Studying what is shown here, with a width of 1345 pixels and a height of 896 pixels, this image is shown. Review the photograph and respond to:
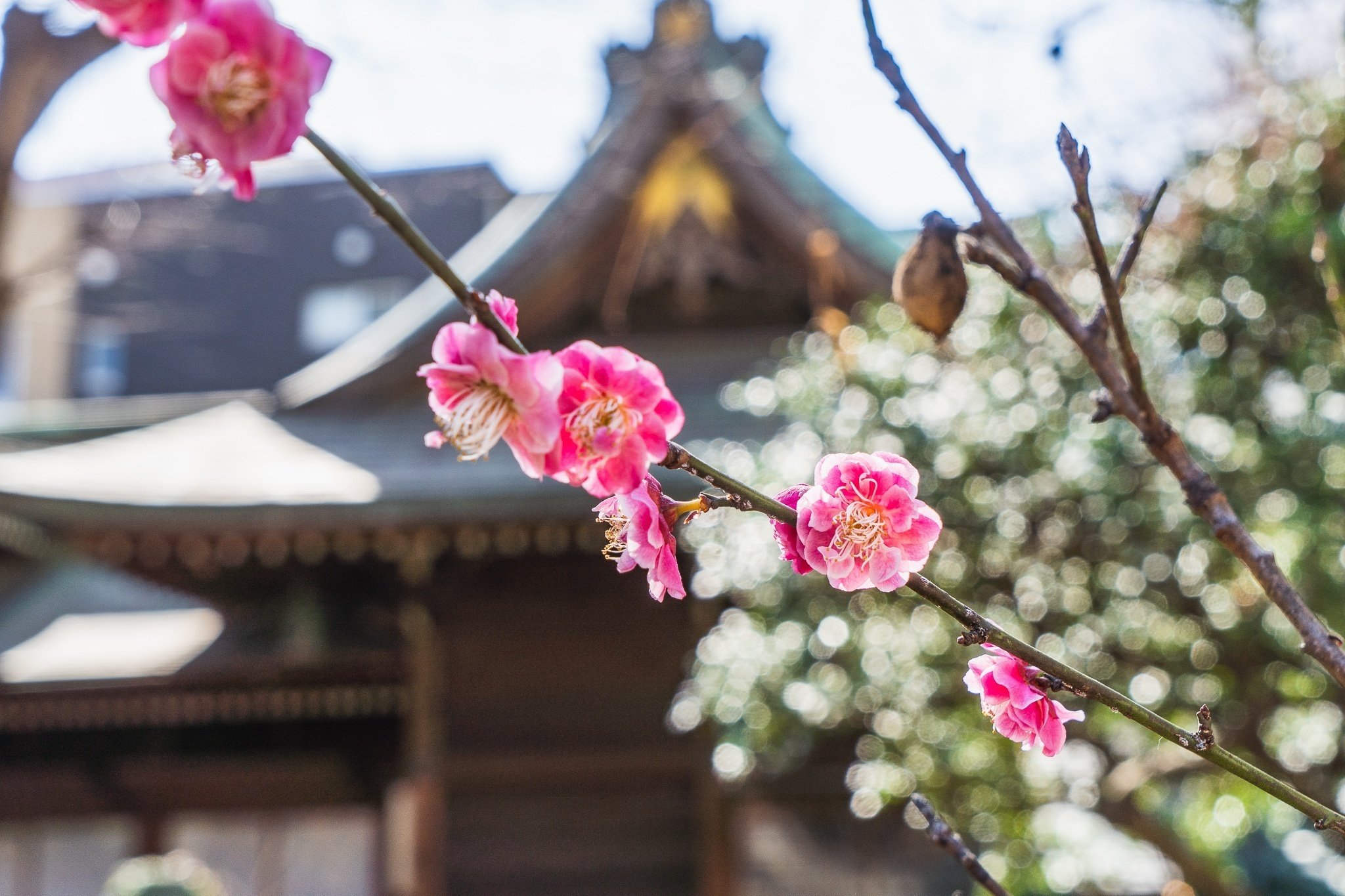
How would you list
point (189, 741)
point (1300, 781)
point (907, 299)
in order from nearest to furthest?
point (907, 299), point (1300, 781), point (189, 741)

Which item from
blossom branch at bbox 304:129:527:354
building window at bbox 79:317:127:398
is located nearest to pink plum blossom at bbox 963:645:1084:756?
blossom branch at bbox 304:129:527:354

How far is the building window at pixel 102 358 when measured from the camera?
13.6m

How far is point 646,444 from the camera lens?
71cm

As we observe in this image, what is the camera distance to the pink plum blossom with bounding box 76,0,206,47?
0.62 m

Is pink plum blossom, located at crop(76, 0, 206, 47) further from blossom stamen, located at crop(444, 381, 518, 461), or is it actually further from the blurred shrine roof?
the blurred shrine roof

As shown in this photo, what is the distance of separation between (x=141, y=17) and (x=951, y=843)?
852 millimetres

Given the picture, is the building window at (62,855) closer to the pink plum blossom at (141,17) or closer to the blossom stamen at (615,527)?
the blossom stamen at (615,527)

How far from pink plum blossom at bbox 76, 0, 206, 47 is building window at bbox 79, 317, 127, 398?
1443cm

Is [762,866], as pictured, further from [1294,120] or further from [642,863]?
[1294,120]

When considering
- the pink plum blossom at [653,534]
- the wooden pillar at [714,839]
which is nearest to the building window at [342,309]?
the wooden pillar at [714,839]

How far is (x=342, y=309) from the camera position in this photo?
42.5ft

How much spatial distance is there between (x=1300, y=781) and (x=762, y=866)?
211 centimetres

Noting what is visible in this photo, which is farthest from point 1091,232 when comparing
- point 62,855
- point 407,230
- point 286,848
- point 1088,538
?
point 62,855

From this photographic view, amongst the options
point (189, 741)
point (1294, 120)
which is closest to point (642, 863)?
point (189, 741)
